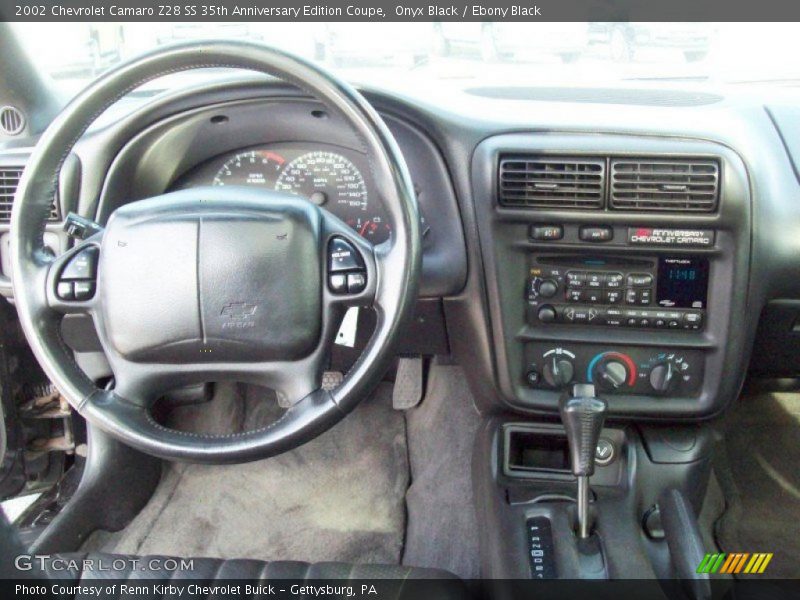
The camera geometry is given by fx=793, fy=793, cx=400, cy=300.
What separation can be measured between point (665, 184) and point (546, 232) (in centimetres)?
24

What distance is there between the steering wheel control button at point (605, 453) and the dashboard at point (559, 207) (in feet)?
0.29

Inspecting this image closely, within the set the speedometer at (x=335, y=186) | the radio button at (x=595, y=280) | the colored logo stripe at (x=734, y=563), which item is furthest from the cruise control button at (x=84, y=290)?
the colored logo stripe at (x=734, y=563)

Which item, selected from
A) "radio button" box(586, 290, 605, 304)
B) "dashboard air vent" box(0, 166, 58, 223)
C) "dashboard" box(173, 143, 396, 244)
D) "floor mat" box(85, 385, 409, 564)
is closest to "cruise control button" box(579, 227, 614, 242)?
"radio button" box(586, 290, 605, 304)

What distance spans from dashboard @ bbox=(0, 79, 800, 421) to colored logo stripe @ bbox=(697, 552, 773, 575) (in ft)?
1.02

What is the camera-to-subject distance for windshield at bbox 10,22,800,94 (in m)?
1.71

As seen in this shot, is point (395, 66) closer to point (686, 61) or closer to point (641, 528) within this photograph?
point (686, 61)

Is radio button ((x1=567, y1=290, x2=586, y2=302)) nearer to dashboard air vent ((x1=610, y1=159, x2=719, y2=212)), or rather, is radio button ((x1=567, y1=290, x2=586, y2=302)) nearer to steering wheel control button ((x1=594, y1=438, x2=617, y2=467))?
dashboard air vent ((x1=610, y1=159, x2=719, y2=212))

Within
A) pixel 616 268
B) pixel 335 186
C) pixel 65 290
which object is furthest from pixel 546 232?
pixel 65 290

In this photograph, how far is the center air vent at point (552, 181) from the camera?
4.99ft

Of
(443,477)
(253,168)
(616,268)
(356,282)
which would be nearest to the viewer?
(356,282)

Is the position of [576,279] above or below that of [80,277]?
below

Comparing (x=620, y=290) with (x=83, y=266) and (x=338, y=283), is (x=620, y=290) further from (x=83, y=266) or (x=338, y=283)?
(x=83, y=266)

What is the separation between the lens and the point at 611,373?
1.67 metres

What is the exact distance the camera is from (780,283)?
1593mm
